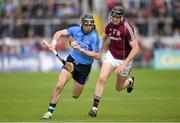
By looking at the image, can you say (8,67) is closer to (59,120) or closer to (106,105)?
(106,105)

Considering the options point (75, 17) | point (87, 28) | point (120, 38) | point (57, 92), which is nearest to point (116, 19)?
point (120, 38)

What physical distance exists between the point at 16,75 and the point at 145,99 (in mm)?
11436

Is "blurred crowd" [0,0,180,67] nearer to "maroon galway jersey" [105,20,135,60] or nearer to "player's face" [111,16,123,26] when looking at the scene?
"maroon galway jersey" [105,20,135,60]

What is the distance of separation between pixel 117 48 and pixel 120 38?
1.18ft

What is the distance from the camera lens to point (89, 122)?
15000 millimetres

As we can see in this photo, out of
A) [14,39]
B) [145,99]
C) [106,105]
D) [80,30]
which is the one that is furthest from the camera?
[14,39]

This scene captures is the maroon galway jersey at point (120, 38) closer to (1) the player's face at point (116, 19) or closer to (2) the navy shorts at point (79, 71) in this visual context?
(1) the player's face at point (116, 19)

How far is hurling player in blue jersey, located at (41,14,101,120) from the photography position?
631 inches

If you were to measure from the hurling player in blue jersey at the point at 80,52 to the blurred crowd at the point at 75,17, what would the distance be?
18.4m

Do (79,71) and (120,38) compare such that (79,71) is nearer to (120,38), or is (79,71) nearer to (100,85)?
(100,85)

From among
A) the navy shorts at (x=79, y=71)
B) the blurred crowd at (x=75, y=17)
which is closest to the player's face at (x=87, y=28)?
the navy shorts at (x=79, y=71)

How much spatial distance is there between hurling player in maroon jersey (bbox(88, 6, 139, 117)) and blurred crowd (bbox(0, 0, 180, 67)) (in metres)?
17.9

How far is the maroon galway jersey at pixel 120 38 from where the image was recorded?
1711cm

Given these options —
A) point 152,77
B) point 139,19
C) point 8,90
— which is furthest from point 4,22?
point 8,90
